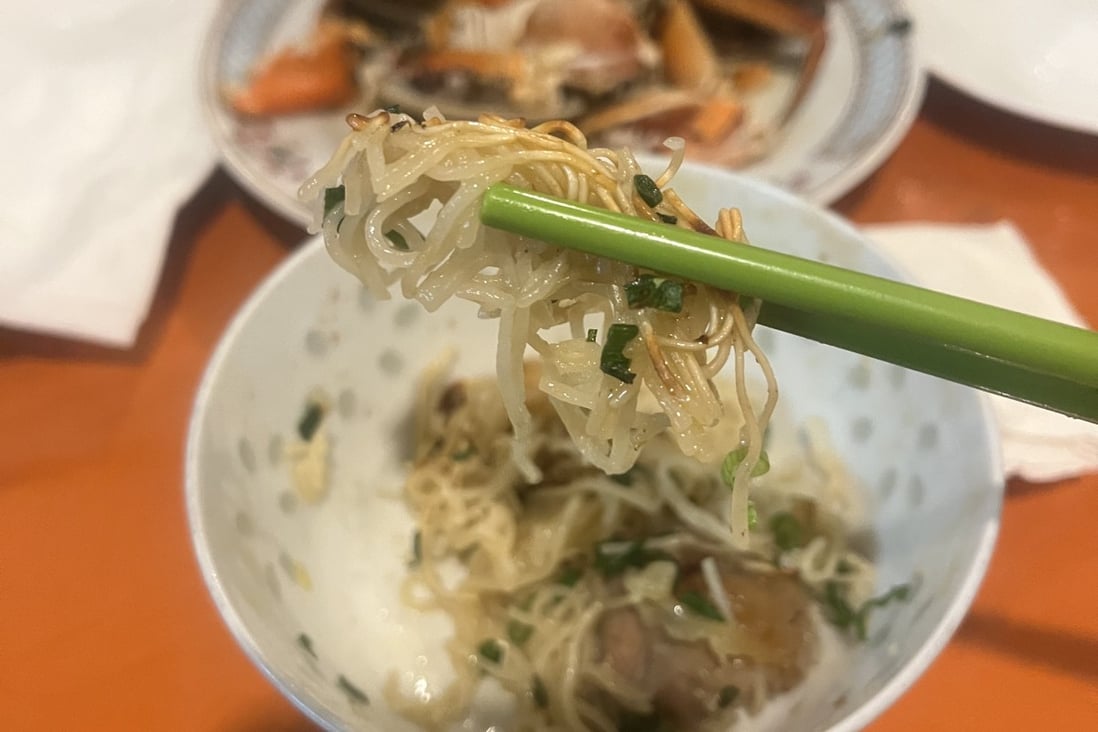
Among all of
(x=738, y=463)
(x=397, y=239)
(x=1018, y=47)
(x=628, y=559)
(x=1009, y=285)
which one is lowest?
(x=628, y=559)

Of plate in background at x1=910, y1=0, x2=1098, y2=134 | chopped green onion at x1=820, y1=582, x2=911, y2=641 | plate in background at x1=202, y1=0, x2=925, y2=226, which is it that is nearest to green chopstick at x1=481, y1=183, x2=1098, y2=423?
chopped green onion at x1=820, y1=582, x2=911, y2=641

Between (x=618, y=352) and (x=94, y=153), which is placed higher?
(x=618, y=352)

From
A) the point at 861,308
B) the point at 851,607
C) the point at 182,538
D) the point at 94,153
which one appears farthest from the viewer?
the point at 94,153

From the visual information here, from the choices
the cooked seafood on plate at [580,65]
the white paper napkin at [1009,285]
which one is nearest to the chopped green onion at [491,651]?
the white paper napkin at [1009,285]

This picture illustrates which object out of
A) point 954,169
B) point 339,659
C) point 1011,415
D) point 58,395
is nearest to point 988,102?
point 954,169

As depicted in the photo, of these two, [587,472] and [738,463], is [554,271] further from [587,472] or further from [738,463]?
[587,472]

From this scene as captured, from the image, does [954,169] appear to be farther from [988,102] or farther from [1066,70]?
[1066,70]

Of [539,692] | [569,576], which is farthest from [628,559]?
[539,692]

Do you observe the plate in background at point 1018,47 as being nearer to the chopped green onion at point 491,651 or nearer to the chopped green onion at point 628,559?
the chopped green onion at point 628,559
